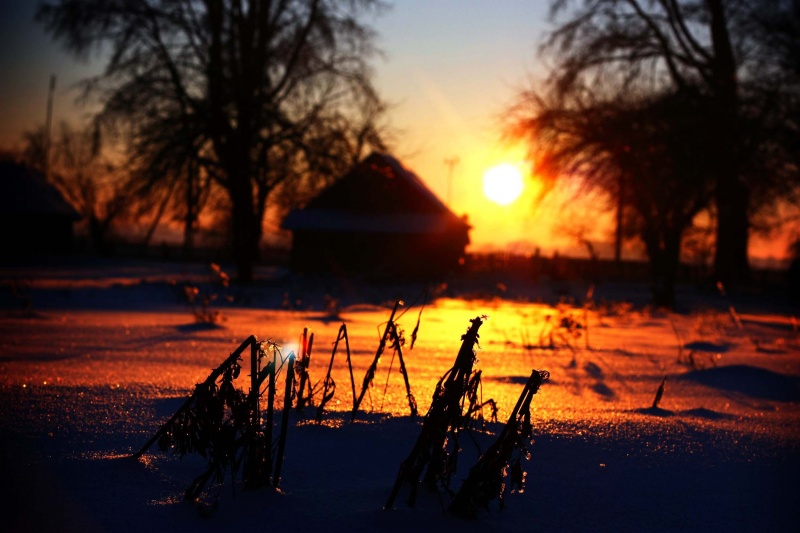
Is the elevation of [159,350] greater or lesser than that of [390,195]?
lesser

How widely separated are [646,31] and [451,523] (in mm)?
21169

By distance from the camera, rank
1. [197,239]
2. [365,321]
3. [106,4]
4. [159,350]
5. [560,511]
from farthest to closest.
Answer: [197,239] < [106,4] < [365,321] < [159,350] < [560,511]

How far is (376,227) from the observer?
91.5 ft

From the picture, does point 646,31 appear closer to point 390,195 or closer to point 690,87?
point 690,87

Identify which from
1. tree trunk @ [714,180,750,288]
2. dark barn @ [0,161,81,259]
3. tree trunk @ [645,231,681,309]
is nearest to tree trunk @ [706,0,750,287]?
tree trunk @ [714,180,750,288]

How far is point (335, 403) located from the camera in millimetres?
3688

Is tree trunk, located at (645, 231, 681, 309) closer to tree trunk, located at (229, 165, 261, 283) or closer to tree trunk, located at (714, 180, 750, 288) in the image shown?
tree trunk, located at (714, 180, 750, 288)

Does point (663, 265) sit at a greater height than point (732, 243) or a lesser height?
lesser

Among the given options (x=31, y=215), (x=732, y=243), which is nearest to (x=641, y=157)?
(x=732, y=243)

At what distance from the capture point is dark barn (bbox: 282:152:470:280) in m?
27.9

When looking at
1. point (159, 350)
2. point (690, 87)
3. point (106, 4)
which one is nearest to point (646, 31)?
point (690, 87)

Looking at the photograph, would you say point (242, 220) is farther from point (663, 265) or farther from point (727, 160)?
point (727, 160)

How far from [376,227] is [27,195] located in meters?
18.3

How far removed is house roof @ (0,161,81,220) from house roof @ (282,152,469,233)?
13850 mm
